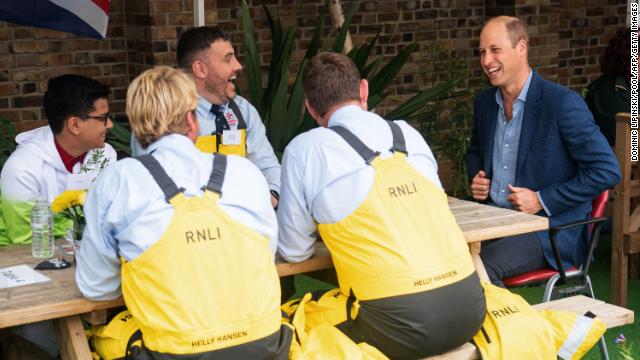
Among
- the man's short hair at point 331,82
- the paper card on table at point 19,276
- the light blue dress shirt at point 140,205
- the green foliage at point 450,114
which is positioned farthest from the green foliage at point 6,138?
the light blue dress shirt at point 140,205

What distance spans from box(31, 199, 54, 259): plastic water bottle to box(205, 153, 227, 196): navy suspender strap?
837 millimetres

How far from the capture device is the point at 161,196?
2.77 m

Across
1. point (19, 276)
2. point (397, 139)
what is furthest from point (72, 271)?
point (397, 139)

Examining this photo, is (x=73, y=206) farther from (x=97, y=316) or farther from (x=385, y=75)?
(x=385, y=75)

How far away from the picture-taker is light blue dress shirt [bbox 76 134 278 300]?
9.06ft

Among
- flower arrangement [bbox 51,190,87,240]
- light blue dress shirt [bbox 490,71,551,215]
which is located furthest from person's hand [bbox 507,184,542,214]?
flower arrangement [bbox 51,190,87,240]

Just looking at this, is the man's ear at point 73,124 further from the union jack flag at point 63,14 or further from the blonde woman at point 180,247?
the union jack flag at point 63,14

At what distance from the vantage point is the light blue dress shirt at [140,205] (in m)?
2.76

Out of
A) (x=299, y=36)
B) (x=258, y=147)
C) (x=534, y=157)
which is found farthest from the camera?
(x=299, y=36)

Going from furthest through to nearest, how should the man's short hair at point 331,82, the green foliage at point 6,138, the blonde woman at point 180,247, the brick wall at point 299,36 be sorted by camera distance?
the brick wall at point 299,36
the green foliage at point 6,138
the man's short hair at point 331,82
the blonde woman at point 180,247

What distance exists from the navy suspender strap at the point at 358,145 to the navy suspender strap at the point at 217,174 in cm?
47

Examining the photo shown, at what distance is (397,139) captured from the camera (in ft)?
10.7

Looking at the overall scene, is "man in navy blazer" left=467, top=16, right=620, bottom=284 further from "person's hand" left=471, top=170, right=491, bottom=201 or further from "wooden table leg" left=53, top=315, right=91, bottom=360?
"wooden table leg" left=53, top=315, right=91, bottom=360

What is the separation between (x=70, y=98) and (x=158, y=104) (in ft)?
3.67
